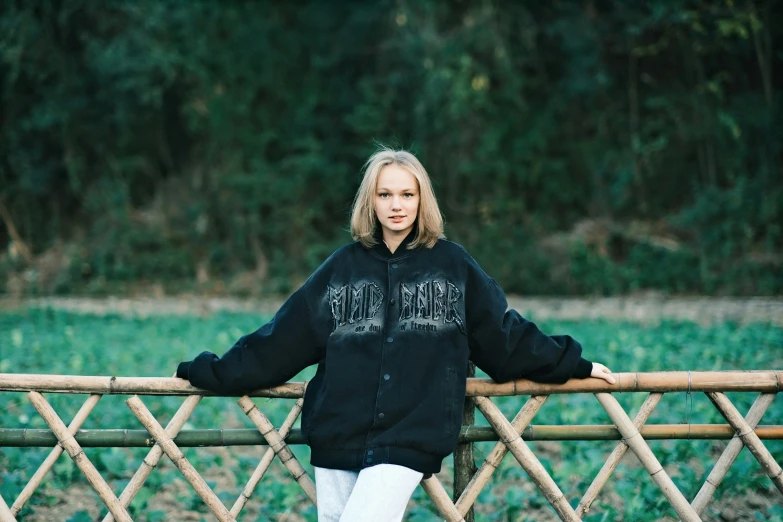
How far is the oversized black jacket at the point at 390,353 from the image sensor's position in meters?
A: 2.23

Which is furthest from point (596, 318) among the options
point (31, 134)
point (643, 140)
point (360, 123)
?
point (31, 134)

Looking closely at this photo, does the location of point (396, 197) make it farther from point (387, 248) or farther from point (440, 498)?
point (440, 498)

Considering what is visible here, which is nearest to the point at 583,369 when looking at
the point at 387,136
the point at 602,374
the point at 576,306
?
the point at 602,374

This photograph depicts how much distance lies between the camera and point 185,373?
98.0 inches

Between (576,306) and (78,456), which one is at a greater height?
(78,456)

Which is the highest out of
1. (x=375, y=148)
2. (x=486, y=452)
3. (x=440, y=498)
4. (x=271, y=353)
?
(x=375, y=148)

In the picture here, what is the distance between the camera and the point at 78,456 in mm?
2561

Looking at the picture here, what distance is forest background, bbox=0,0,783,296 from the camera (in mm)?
14094

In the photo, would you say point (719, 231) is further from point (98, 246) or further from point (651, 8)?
point (98, 246)

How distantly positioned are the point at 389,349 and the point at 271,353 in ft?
1.28

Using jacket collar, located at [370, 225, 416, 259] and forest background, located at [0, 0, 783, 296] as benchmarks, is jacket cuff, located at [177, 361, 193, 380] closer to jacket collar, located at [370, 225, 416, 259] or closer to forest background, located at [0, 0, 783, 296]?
jacket collar, located at [370, 225, 416, 259]

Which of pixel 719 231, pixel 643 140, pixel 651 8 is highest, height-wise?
pixel 651 8

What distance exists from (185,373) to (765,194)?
13475 millimetres

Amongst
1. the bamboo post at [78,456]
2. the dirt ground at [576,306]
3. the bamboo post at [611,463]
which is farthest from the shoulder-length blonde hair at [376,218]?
the dirt ground at [576,306]
